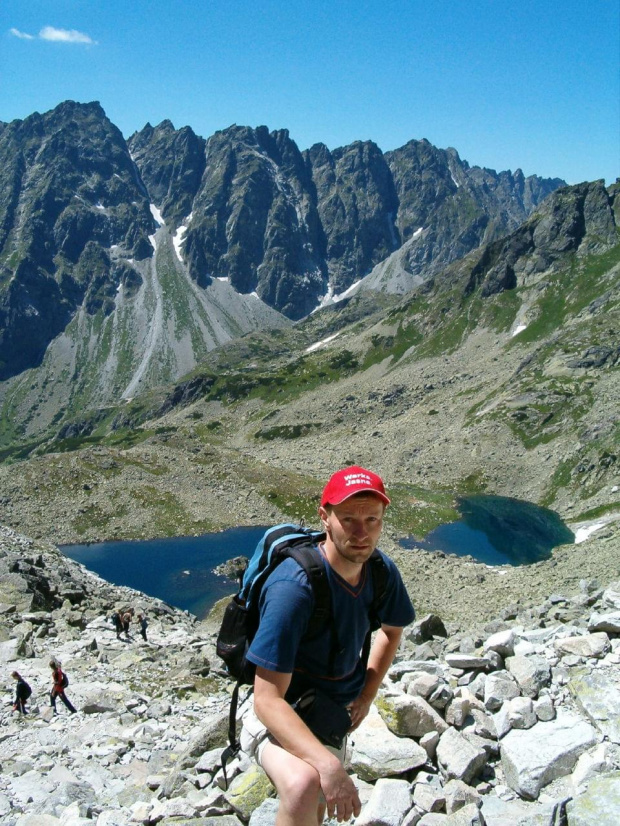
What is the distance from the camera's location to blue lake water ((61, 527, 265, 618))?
52.6m

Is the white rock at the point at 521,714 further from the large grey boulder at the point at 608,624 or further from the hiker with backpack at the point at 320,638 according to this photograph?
the large grey boulder at the point at 608,624

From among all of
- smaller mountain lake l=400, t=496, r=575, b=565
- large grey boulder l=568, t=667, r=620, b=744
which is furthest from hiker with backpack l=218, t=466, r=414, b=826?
smaller mountain lake l=400, t=496, r=575, b=565

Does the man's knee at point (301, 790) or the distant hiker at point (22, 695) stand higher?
the man's knee at point (301, 790)

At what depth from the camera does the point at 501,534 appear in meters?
71.6

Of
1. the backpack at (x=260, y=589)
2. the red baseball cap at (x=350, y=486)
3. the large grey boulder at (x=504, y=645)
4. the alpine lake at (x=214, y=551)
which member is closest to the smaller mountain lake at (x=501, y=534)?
the alpine lake at (x=214, y=551)

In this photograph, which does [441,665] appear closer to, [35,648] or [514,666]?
[514,666]

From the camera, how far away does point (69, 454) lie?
273 ft

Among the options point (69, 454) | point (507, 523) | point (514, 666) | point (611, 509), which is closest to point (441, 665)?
point (514, 666)

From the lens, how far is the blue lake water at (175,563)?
5259 cm

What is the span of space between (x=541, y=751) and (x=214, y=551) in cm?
5814

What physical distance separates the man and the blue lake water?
45318mm

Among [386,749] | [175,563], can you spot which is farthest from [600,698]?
[175,563]

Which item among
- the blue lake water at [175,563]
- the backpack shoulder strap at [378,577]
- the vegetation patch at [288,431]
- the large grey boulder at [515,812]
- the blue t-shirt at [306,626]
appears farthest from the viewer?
the vegetation patch at [288,431]

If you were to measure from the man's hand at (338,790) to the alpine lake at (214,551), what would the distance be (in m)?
45.9
